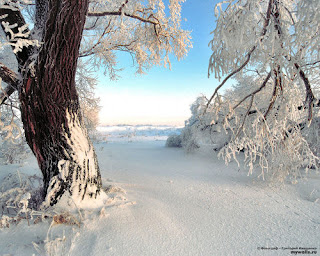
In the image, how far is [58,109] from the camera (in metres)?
2.06

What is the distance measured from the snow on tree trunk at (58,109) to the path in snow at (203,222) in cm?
61

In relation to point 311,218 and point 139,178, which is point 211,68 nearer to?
point 311,218

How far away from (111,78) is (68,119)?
149 inches

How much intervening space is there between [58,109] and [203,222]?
2.05 m

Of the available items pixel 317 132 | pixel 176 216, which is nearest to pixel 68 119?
pixel 176 216

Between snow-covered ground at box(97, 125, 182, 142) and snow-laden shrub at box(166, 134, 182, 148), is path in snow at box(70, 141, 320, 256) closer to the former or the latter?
snow-laden shrub at box(166, 134, 182, 148)

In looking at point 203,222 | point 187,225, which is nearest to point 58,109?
point 187,225

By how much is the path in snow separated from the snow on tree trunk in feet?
2.01

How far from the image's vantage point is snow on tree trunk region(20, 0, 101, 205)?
1.94 m

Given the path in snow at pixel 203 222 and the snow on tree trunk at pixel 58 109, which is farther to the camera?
the snow on tree trunk at pixel 58 109

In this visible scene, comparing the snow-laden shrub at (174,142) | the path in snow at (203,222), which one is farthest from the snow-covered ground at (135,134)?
the path in snow at (203,222)

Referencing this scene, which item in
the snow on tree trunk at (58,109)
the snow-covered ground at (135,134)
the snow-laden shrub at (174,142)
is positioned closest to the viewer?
the snow on tree trunk at (58,109)

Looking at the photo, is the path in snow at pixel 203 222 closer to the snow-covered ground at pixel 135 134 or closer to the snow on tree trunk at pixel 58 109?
the snow on tree trunk at pixel 58 109

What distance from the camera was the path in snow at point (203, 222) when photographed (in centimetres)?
161
